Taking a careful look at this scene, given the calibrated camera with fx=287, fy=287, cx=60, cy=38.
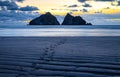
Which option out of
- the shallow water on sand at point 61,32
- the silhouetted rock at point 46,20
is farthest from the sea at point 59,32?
the silhouetted rock at point 46,20

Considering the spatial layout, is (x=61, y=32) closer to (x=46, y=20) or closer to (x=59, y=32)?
(x=59, y=32)

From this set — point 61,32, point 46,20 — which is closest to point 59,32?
point 61,32

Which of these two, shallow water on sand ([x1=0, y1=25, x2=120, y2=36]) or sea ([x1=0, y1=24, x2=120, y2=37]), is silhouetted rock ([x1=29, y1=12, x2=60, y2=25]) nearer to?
sea ([x1=0, y1=24, x2=120, y2=37])

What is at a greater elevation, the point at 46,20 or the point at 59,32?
the point at 59,32

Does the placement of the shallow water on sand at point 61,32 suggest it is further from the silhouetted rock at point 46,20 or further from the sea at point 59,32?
the silhouetted rock at point 46,20

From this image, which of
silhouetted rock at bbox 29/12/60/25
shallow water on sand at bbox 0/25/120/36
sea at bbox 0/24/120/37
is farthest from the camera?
silhouetted rock at bbox 29/12/60/25

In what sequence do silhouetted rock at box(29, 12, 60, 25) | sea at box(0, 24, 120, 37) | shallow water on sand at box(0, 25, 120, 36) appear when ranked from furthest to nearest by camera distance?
silhouetted rock at box(29, 12, 60, 25)
shallow water on sand at box(0, 25, 120, 36)
sea at box(0, 24, 120, 37)

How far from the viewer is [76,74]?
23.6 feet

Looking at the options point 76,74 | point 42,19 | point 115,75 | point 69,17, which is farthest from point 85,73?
point 42,19

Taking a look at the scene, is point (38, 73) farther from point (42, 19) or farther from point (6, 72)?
point (42, 19)

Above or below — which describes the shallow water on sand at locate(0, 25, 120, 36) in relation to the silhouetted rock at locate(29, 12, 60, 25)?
above

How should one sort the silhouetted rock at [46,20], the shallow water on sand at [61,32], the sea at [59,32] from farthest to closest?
1. the silhouetted rock at [46,20]
2. the shallow water on sand at [61,32]
3. the sea at [59,32]

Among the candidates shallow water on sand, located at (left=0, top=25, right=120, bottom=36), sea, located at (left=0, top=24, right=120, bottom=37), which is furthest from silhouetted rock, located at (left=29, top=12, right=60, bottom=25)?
shallow water on sand, located at (left=0, top=25, right=120, bottom=36)

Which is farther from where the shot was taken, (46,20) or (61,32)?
(46,20)
